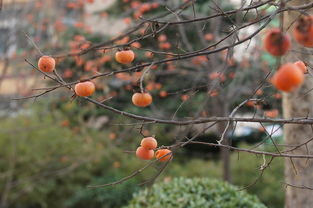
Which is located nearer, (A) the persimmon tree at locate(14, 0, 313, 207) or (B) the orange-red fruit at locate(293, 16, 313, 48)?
(B) the orange-red fruit at locate(293, 16, 313, 48)

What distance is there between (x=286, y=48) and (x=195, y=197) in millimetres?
2846

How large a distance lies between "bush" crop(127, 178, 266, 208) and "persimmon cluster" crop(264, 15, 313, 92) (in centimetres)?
262

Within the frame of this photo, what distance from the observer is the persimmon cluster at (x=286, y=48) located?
132 cm

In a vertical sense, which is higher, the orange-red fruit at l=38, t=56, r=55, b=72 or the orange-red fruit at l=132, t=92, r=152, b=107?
the orange-red fruit at l=38, t=56, r=55, b=72

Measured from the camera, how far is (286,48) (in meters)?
1.42

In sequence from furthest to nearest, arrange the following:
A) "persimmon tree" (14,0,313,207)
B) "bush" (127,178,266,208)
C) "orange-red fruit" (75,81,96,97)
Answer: "bush" (127,178,266,208) < "orange-red fruit" (75,81,96,97) < "persimmon tree" (14,0,313,207)

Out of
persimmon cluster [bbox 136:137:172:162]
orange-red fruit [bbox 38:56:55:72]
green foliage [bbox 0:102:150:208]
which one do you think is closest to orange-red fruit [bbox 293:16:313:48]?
persimmon cluster [bbox 136:137:172:162]

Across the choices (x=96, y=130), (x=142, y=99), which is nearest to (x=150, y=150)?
(x=142, y=99)

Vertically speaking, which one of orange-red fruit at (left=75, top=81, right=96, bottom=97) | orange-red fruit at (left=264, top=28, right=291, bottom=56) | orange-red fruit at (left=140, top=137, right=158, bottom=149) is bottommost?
orange-red fruit at (left=140, top=137, right=158, bottom=149)

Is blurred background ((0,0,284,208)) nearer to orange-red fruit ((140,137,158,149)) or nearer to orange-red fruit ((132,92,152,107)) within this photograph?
orange-red fruit ((140,137,158,149))

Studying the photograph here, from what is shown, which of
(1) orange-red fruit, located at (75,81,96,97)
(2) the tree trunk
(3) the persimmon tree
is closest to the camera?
(3) the persimmon tree

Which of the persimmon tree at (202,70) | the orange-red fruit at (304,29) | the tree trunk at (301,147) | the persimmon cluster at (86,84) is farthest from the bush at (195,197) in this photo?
the orange-red fruit at (304,29)

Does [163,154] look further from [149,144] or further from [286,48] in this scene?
[286,48]

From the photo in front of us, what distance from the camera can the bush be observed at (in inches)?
158
